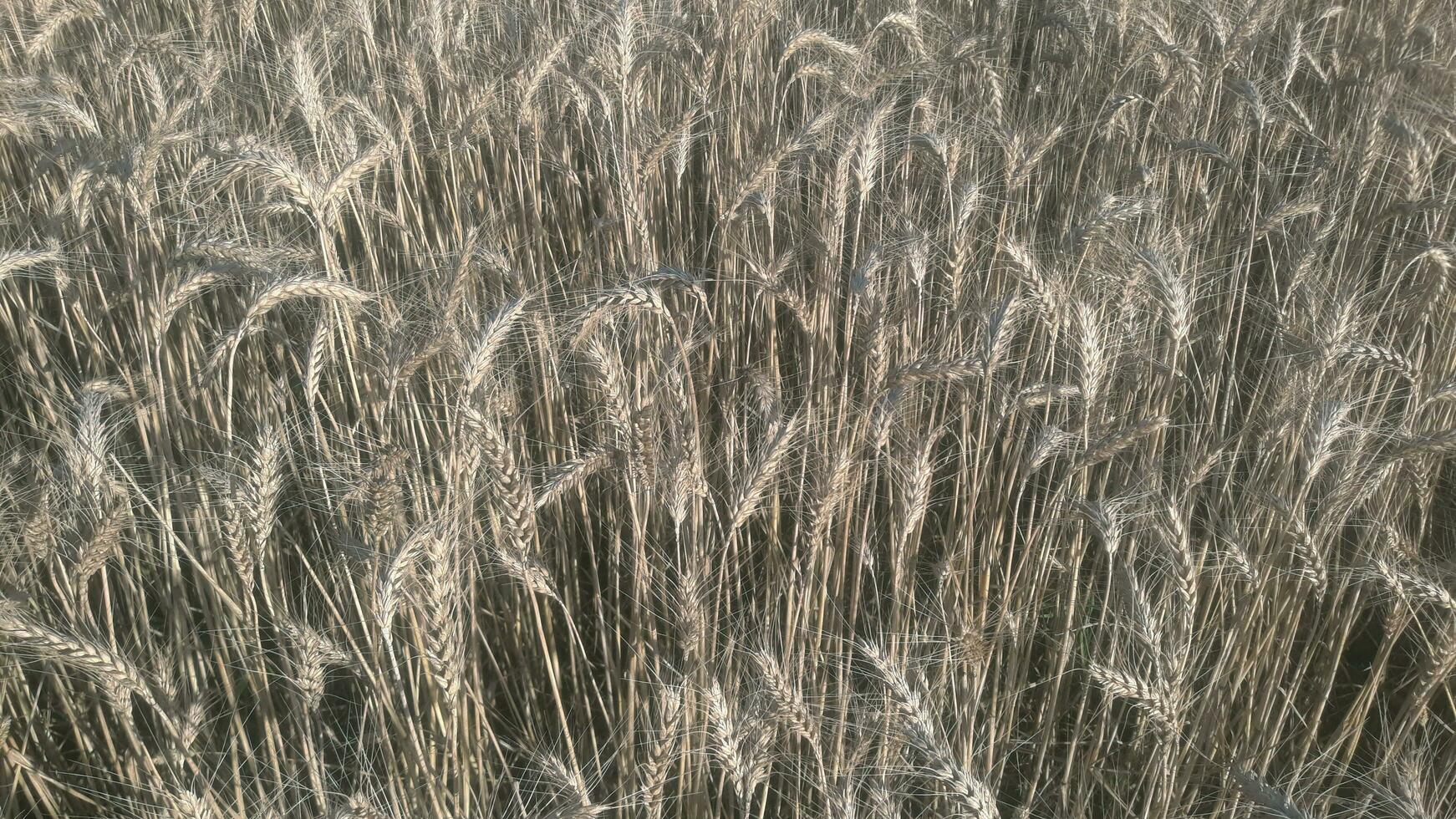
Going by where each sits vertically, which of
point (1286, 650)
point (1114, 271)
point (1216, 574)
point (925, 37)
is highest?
point (925, 37)

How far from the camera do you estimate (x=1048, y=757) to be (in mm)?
1795

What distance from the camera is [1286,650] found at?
1.55 metres

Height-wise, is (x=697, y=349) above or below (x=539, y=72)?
below

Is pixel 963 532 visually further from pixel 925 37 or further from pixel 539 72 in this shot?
pixel 925 37

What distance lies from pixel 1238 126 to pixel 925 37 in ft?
3.33

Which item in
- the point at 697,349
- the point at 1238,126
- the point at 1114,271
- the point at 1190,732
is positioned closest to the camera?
the point at 1190,732

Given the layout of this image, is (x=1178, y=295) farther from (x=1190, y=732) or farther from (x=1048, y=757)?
(x=1048, y=757)

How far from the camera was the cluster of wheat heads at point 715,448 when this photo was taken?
137cm

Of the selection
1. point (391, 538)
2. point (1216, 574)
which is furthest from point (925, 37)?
point (391, 538)

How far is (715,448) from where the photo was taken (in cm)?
175

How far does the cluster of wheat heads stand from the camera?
1.37m

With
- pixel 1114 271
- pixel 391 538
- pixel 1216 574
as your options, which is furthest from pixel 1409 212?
pixel 391 538

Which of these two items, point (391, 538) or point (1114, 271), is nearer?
point (391, 538)

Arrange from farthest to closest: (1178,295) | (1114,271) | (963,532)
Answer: (1114,271) < (963,532) < (1178,295)
